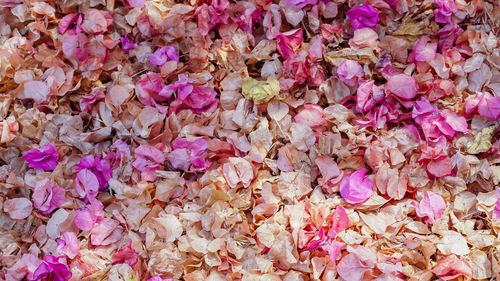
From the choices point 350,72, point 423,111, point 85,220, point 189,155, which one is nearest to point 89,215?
point 85,220

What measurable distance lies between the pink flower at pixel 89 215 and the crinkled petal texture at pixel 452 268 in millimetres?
750

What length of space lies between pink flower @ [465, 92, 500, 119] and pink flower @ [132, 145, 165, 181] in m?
0.75

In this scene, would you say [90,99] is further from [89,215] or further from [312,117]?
[312,117]

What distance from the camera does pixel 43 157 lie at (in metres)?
1.43

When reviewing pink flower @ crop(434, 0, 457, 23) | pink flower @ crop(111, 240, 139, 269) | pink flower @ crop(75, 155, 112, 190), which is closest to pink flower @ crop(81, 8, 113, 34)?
pink flower @ crop(75, 155, 112, 190)

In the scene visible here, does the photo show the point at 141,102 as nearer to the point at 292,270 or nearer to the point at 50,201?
the point at 50,201

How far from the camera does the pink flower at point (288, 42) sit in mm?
1515

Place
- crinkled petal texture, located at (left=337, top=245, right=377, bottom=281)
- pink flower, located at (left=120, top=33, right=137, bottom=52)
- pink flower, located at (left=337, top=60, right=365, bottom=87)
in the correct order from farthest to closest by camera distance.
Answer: pink flower, located at (left=120, top=33, right=137, bottom=52) → pink flower, located at (left=337, top=60, right=365, bottom=87) → crinkled petal texture, located at (left=337, top=245, right=377, bottom=281)

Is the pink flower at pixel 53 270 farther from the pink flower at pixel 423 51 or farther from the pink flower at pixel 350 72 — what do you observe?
the pink flower at pixel 423 51

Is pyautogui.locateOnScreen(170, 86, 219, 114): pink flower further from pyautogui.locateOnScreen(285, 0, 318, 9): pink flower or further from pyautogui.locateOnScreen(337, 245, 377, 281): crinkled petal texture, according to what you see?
pyautogui.locateOnScreen(337, 245, 377, 281): crinkled petal texture

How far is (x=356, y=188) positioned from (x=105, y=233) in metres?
0.57

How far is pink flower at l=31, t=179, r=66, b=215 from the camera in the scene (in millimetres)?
1368

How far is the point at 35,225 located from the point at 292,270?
0.61 m

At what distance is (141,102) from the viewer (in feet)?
4.94
